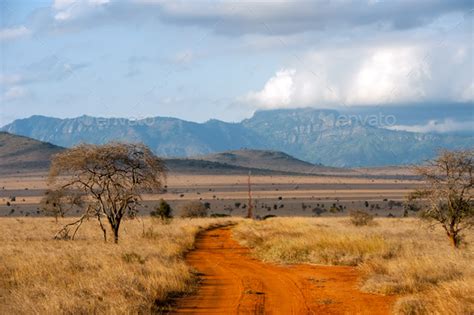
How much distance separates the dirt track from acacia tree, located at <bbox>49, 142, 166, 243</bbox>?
7.28 m

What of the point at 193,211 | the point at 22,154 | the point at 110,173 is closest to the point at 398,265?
the point at 110,173

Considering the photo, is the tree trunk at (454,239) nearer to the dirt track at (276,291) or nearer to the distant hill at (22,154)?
the dirt track at (276,291)

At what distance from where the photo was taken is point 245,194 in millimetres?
115250

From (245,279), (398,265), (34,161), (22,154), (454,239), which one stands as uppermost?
(22,154)

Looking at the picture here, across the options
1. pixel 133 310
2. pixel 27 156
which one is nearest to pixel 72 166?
pixel 133 310

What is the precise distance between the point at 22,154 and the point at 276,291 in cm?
16875

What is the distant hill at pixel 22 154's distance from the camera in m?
158

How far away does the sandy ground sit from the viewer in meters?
85.6

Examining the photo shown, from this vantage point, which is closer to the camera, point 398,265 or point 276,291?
point 276,291

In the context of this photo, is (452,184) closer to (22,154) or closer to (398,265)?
(398,265)

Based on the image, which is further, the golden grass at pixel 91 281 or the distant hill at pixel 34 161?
the distant hill at pixel 34 161

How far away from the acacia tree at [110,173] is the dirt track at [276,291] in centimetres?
728

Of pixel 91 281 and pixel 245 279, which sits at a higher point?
pixel 91 281

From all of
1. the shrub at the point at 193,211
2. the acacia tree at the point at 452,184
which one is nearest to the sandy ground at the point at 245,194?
the shrub at the point at 193,211
